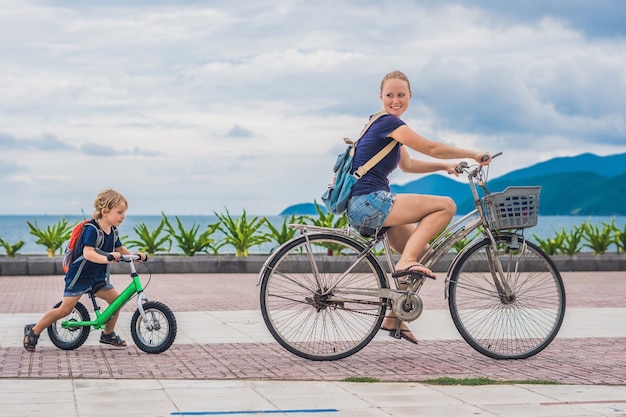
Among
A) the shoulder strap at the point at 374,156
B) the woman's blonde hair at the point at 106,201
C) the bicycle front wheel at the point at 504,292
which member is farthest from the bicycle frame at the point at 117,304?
the bicycle front wheel at the point at 504,292

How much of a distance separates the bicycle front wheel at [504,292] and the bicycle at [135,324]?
2200mm

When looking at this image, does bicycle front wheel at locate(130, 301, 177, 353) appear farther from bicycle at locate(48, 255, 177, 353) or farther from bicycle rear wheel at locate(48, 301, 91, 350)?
bicycle rear wheel at locate(48, 301, 91, 350)

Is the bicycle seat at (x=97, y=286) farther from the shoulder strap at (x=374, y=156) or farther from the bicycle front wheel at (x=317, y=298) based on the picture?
the shoulder strap at (x=374, y=156)

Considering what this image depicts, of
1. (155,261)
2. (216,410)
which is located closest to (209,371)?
(216,410)

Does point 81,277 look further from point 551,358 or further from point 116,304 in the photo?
point 551,358

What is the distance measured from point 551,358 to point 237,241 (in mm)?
12210

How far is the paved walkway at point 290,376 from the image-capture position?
564cm

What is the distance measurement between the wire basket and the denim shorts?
0.73 m

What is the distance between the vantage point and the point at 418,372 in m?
6.87

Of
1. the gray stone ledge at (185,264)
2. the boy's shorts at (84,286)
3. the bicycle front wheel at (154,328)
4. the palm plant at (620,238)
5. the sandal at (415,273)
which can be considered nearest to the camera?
the sandal at (415,273)

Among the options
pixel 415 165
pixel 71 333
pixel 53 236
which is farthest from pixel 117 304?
pixel 53 236

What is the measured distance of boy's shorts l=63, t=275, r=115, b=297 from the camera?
806 cm

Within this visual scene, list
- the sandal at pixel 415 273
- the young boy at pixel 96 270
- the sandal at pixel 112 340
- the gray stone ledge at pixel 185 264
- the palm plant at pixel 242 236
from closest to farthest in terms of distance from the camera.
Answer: the sandal at pixel 415 273 < the young boy at pixel 96 270 < the sandal at pixel 112 340 < the gray stone ledge at pixel 185 264 < the palm plant at pixel 242 236

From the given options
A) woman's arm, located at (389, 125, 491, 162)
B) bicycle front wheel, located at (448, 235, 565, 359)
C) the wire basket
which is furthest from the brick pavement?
woman's arm, located at (389, 125, 491, 162)
